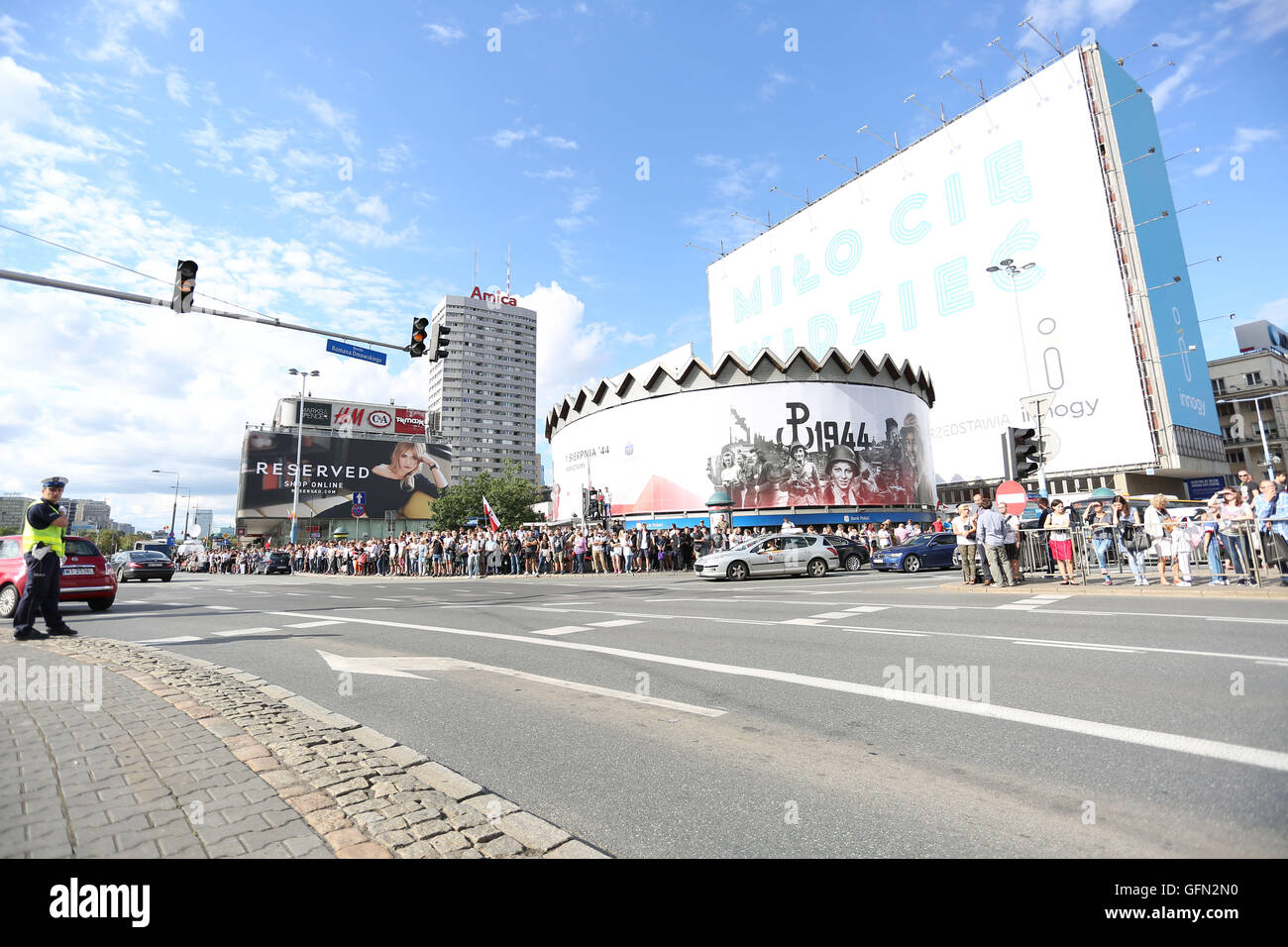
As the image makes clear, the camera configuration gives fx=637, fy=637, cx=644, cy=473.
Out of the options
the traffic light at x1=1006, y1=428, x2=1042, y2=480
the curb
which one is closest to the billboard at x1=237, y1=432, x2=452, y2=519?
the curb

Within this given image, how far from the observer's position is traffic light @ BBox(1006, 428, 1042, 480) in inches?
562

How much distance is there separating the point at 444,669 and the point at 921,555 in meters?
21.8

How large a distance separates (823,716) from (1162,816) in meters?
2.12

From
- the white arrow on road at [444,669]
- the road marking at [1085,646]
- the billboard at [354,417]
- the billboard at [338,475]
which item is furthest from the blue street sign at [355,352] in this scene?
the billboard at [354,417]

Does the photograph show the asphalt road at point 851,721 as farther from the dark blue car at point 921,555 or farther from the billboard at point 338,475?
the billboard at point 338,475

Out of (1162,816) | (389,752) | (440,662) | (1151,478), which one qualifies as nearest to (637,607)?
(440,662)

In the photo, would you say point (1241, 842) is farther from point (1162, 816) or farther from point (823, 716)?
point (823, 716)

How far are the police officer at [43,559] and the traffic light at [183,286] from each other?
15.1 feet

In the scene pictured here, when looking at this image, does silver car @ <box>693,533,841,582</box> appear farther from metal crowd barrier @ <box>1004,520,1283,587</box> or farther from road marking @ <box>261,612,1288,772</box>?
road marking @ <box>261,612,1288,772</box>

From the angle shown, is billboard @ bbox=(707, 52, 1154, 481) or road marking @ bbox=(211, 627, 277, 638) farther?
billboard @ bbox=(707, 52, 1154, 481)

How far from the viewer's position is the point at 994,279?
5547 centimetres

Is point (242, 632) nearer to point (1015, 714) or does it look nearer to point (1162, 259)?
point (1015, 714)

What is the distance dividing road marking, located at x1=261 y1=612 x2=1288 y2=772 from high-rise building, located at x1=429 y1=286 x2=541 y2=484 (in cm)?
15151

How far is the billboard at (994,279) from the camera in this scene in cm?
5022
